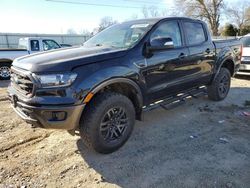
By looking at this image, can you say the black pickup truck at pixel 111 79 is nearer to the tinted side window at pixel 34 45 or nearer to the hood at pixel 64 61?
the hood at pixel 64 61

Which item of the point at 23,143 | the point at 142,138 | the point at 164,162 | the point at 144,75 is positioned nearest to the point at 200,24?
the point at 144,75

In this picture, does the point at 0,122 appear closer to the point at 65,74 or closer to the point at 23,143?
the point at 23,143

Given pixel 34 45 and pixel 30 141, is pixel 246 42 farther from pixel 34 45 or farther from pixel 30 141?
pixel 34 45

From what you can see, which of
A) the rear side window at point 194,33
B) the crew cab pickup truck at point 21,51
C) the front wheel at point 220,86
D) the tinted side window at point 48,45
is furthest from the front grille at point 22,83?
the tinted side window at point 48,45

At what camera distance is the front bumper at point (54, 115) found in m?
3.14

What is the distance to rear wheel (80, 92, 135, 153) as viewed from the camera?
11.2 ft

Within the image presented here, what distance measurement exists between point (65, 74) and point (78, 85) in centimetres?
20

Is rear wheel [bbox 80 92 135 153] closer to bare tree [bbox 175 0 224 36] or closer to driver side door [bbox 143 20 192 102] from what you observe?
driver side door [bbox 143 20 192 102]

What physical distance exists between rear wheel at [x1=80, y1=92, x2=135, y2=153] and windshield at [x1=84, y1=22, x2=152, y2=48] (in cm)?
94

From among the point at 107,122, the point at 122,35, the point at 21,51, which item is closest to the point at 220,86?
the point at 122,35

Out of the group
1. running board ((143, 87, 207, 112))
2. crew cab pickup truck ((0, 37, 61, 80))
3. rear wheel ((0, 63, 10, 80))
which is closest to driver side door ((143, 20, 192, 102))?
running board ((143, 87, 207, 112))

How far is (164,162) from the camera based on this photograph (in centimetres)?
351

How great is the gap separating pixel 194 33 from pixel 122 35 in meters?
1.66

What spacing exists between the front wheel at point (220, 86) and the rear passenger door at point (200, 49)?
381 mm
